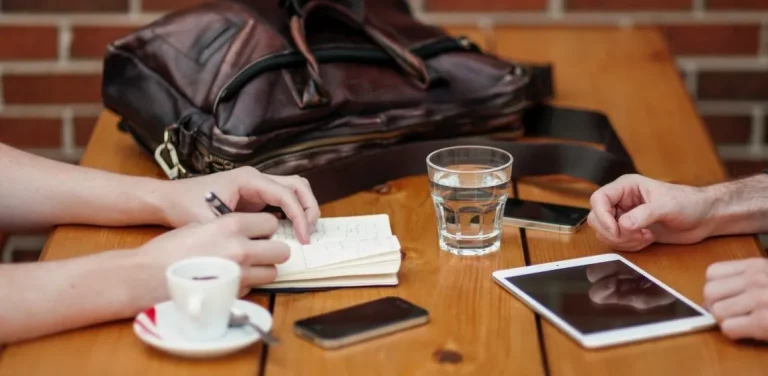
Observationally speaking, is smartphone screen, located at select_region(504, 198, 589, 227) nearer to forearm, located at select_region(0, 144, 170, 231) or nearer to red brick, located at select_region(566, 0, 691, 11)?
forearm, located at select_region(0, 144, 170, 231)

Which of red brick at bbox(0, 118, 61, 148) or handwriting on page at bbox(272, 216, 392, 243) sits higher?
handwriting on page at bbox(272, 216, 392, 243)

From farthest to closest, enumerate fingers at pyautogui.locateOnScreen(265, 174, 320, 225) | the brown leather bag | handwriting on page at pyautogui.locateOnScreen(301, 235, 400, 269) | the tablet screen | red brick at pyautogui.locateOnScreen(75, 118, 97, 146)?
1. red brick at pyautogui.locateOnScreen(75, 118, 97, 146)
2. the brown leather bag
3. fingers at pyautogui.locateOnScreen(265, 174, 320, 225)
4. handwriting on page at pyautogui.locateOnScreen(301, 235, 400, 269)
5. the tablet screen

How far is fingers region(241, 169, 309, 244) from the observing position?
1.23m

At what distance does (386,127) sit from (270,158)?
180mm

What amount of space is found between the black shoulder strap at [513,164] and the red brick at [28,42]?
3.85 ft

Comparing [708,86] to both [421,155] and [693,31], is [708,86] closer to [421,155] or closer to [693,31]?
[693,31]

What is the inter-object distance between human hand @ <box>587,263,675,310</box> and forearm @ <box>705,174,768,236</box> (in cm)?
17

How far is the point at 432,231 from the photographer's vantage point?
52.8 inches

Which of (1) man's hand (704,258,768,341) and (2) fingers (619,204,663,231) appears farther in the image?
(2) fingers (619,204,663,231)

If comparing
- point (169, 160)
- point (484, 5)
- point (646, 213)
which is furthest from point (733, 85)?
point (169, 160)

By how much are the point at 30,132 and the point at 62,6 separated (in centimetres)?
30

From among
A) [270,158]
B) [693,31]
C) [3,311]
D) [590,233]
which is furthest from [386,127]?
[693,31]

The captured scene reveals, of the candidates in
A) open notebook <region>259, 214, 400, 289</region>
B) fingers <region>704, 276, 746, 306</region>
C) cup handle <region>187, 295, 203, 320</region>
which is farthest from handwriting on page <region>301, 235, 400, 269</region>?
fingers <region>704, 276, 746, 306</region>

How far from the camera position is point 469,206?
1265 mm
